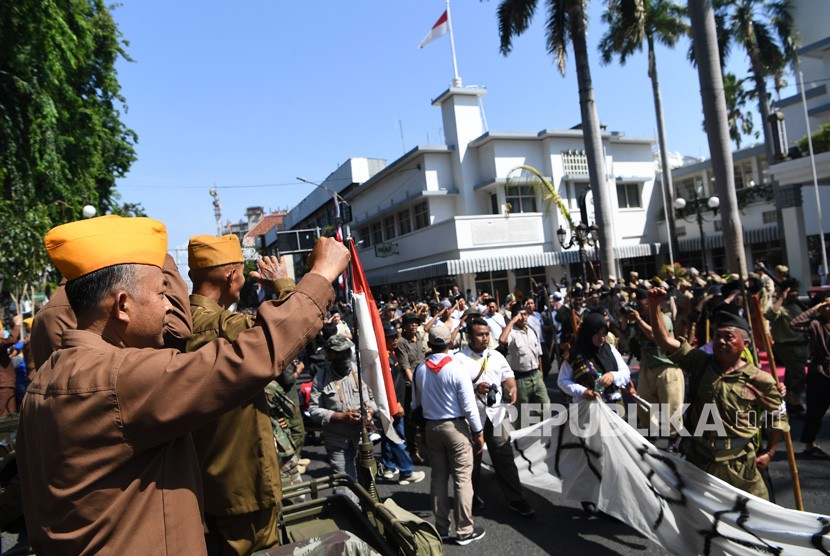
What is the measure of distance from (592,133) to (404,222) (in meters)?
14.7

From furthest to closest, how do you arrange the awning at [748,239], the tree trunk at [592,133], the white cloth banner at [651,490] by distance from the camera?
the awning at [748,239] → the tree trunk at [592,133] → the white cloth banner at [651,490]

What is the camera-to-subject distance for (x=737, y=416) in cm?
381

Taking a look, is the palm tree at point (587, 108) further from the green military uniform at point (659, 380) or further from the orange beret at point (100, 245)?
the orange beret at point (100, 245)

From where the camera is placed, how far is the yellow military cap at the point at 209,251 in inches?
111

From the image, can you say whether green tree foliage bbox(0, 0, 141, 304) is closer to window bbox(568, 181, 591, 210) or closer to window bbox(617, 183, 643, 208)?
window bbox(568, 181, 591, 210)

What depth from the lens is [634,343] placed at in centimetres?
817

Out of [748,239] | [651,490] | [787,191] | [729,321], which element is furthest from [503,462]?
[748,239]

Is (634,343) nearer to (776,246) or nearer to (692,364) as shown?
(692,364)

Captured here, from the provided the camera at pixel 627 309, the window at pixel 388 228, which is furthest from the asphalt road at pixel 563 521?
the window at pixel 388 228

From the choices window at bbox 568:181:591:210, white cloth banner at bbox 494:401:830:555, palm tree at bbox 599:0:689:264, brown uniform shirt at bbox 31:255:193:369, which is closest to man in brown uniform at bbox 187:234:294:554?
brown uniform shirt at bbox 31:255:193:369

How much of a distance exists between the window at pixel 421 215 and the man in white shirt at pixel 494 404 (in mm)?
22639

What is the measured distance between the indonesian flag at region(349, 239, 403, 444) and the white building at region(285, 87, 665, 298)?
20.8 m

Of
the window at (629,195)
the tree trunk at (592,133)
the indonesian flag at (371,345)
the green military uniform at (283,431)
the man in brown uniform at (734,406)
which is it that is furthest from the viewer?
the window at (629,195)

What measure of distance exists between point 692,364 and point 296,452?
3.61 meters
